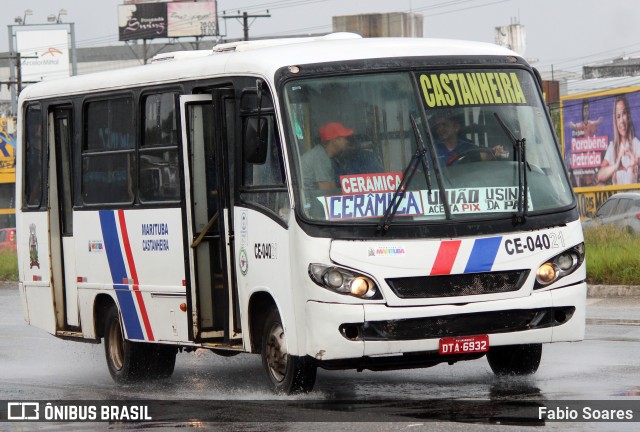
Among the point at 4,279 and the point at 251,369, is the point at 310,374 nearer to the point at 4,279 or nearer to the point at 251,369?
the point at 251,369

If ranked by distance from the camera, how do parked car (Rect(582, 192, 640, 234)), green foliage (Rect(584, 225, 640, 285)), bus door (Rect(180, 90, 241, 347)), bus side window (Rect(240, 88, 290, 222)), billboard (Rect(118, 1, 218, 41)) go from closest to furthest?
1. bus side window (Rect(240, 88, 290, 222))
2. bus door (Rect(180, 90, 241, 347))
3. green foliage (Rect(584, 225, 640, 285))
4. parked car (Rect(582, 192, 640, 234))
5. billboard (Rect(118, 1, 218, 41))

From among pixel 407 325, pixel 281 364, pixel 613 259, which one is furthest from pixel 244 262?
pixel 613 259

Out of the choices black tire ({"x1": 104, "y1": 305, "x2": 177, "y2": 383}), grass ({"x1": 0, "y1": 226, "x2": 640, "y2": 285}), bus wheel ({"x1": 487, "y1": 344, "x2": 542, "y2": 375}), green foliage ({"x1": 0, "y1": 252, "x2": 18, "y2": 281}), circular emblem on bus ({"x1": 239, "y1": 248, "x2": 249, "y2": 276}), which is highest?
circular emblem on bus ({"x1": 239, "y1": 248, "x2": 249, "y2": 276})

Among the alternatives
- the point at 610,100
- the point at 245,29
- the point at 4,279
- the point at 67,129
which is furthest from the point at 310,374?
the point at 245,29

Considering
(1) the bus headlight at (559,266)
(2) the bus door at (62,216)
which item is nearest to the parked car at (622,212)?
(2) the bus door at (62,216)

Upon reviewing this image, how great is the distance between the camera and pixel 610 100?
201 ft

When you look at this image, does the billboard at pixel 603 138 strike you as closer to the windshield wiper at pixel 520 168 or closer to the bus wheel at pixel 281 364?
the windshield wiper at pixel 520 168

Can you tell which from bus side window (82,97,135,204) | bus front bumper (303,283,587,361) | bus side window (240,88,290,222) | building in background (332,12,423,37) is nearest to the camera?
bus front bumper (303,283,587,361)

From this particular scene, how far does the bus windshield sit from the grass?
11265 mm

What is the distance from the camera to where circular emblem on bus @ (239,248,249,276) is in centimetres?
1169

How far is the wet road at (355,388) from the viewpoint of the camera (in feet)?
32.4

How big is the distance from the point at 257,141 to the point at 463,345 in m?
2.17

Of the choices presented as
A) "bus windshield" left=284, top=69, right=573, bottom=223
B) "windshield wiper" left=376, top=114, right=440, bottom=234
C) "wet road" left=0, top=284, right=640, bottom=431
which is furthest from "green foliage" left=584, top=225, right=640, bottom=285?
"windshield wiper" left=376, top=114, right=440, bottom=234

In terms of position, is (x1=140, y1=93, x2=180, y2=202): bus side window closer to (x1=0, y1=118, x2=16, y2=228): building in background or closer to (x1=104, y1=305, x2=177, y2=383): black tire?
(x1=104, y1=305, x2=177, y2=383): black tire
